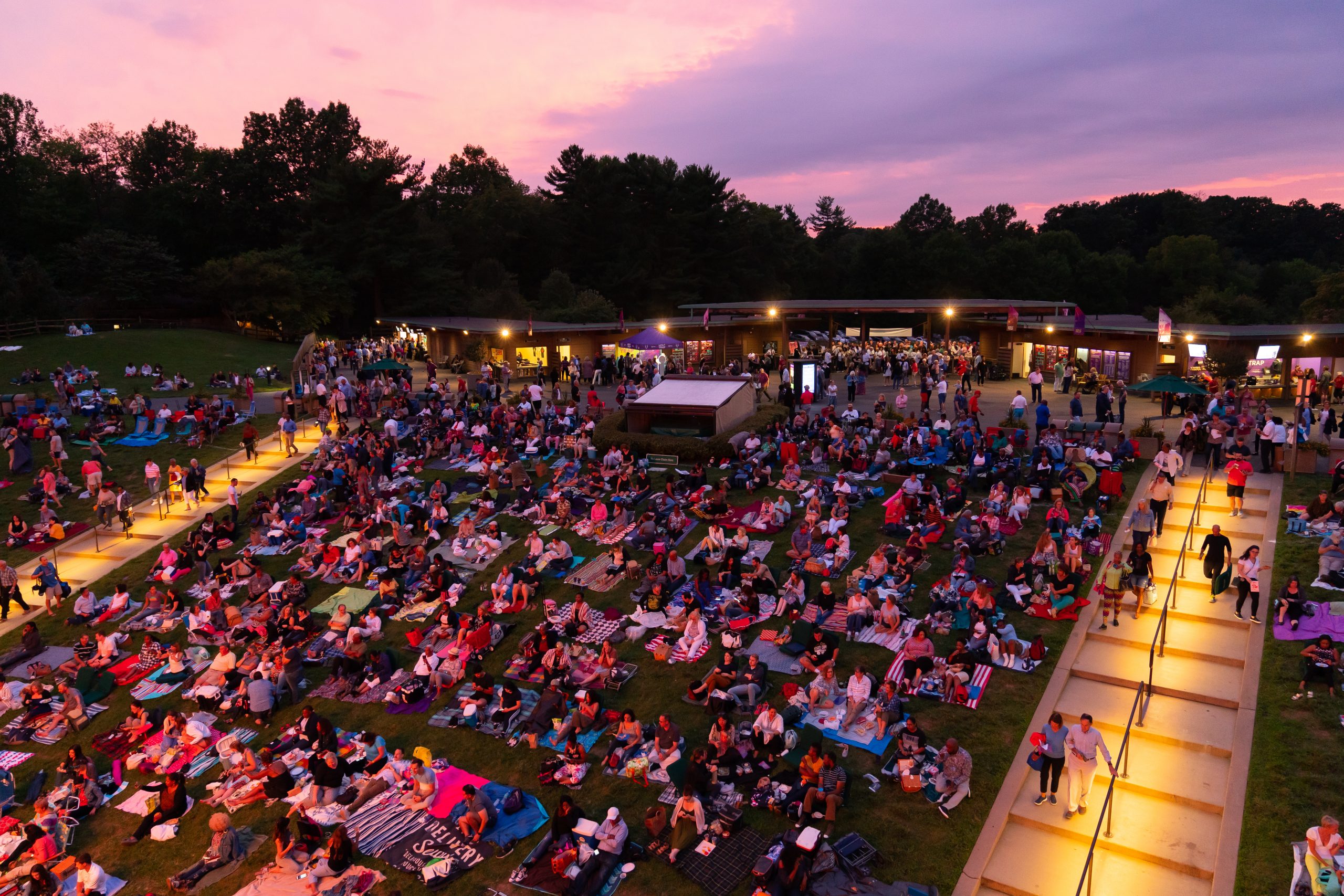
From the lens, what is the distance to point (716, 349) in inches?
1674

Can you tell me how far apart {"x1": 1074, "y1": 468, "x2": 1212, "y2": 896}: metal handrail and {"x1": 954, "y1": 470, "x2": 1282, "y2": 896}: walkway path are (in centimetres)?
8

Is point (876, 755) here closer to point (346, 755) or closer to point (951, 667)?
point (951, 667)

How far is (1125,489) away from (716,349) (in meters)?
26.1

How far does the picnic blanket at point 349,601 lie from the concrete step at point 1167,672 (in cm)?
1289

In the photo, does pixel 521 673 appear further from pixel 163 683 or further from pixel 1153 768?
pixel 1153 768

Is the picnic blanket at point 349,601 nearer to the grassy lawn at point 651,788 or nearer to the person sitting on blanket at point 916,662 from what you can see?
the grassy lawn at point 651,788

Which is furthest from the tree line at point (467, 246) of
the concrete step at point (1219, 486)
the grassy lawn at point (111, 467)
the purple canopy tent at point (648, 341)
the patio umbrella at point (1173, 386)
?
the concrete step at point (1219, 486)

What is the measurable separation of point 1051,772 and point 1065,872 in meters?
1.22

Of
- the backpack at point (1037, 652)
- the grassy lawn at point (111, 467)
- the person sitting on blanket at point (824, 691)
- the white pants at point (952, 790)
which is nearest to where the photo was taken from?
the white pants at point (952, 790)

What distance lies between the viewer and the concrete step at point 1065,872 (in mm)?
8898

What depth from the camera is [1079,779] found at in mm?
9805

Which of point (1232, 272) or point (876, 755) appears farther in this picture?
point (1232, 272)

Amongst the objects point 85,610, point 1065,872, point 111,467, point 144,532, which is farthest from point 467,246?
point 1065,872

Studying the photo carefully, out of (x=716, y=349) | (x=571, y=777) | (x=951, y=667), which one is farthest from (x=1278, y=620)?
(x=716, y=349)
